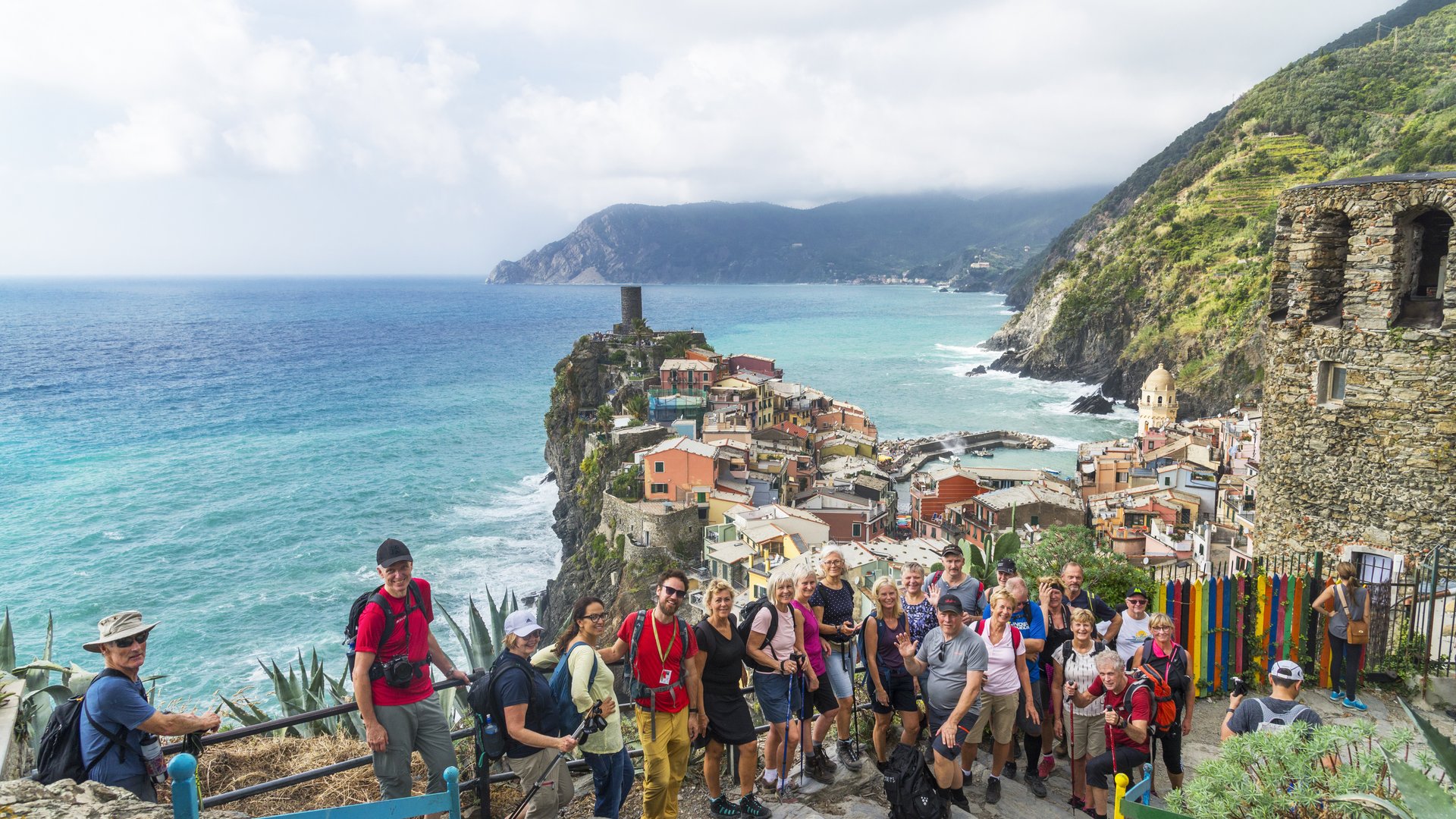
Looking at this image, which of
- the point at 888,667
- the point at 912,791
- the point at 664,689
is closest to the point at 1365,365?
the point at 888,667

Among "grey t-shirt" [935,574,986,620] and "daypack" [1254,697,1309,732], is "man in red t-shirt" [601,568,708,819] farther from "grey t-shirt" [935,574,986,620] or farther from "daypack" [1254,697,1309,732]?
"daypack" [1254,697,1309,732]

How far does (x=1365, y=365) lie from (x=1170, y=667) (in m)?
4.87

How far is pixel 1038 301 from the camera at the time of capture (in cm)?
10400

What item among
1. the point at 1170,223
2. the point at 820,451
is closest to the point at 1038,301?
the point at 1170,223

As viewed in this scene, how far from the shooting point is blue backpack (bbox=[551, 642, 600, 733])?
4.53 meters

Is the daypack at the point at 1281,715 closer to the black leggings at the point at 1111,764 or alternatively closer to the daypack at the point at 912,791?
the black leggings at the point at 1111,764

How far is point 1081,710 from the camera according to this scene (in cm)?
531

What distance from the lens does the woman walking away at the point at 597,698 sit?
4492 millimetres

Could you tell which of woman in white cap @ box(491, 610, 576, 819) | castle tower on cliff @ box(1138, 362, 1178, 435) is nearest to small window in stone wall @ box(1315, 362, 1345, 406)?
woman in white cap @ box(491, 610, 576, 819)

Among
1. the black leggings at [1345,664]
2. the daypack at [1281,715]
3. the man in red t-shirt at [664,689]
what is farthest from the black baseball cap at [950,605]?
the black leggings at [1345,664]

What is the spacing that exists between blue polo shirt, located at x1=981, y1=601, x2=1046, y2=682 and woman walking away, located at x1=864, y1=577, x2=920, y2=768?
26.8 inches

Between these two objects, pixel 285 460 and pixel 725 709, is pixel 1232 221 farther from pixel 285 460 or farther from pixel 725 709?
pixel 725 709

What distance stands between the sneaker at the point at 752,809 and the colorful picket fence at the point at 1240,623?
371 cm

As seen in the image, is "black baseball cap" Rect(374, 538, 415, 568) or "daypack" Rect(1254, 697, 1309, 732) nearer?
"black baseball cap" Rect(374, 538, 415, 568)
